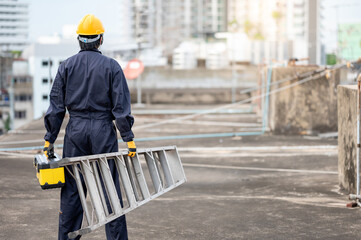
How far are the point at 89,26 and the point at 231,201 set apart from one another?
3.30 metres

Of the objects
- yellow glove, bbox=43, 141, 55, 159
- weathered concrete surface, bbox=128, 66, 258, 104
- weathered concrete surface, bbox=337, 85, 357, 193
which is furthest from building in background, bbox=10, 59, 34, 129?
yellow glove, bbox=43, 141, 55, 159

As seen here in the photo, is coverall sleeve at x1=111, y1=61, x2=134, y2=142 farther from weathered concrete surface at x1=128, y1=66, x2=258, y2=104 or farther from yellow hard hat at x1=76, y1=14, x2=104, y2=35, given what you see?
weathered concrete surface at x1=128, y1=66, x2=258, y2=104

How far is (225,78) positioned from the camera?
46250mm

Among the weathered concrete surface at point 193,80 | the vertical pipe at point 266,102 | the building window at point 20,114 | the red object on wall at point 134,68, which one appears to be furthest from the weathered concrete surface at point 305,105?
the building window at point 20,114

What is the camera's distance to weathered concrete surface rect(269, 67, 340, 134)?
50.2 ft

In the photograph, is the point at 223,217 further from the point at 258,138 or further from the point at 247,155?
the point at 258,138

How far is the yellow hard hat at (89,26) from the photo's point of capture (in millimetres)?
5539

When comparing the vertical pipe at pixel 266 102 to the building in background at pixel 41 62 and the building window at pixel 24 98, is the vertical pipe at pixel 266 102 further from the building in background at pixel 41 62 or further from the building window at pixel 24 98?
the building window at pixel 24 98

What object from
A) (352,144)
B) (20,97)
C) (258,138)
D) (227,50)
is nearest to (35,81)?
(20,97)

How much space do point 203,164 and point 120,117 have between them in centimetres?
→ 602

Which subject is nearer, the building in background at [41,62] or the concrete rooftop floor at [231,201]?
the concrete rooftop floor at [231,201]

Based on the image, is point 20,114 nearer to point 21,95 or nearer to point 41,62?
point 21,95

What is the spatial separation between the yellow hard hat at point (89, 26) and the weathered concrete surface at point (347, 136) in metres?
3.63

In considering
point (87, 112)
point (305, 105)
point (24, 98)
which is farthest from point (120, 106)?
point (24, 98)
